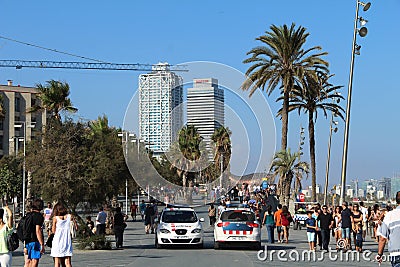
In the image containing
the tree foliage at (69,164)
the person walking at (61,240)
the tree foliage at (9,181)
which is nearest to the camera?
the person walking at (61,240)

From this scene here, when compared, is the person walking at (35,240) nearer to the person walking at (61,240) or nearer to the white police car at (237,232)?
the person walking at (61,240)

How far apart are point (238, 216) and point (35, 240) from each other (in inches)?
464

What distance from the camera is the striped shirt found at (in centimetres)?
1008

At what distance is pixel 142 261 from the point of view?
1944 centimetres

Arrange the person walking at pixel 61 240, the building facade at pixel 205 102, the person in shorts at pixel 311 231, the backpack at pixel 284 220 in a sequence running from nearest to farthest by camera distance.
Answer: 1. the person walking at pixel 61 240
2. the person in shorts at pixel 311 231
3. the backpack at pixel 284 220
4. the building facade at pixel 205 102

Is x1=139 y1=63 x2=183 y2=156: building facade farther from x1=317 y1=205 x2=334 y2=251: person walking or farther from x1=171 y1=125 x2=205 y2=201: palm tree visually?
x1=317 y1=205 x2=334 y2=251: person walking

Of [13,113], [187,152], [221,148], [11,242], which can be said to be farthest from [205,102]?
[13,113]

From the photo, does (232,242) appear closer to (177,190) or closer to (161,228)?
(161,228)

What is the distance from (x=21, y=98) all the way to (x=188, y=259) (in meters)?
90.4

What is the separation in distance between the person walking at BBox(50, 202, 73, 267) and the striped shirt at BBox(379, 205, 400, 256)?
Answer: 20.8 feet

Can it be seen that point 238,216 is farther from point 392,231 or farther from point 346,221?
point 392,231

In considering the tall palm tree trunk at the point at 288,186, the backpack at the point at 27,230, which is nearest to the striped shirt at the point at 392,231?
the backpack at the point at 27,230

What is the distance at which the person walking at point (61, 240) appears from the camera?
13.4 metres

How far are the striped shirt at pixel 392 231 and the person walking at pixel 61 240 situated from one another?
634cm
